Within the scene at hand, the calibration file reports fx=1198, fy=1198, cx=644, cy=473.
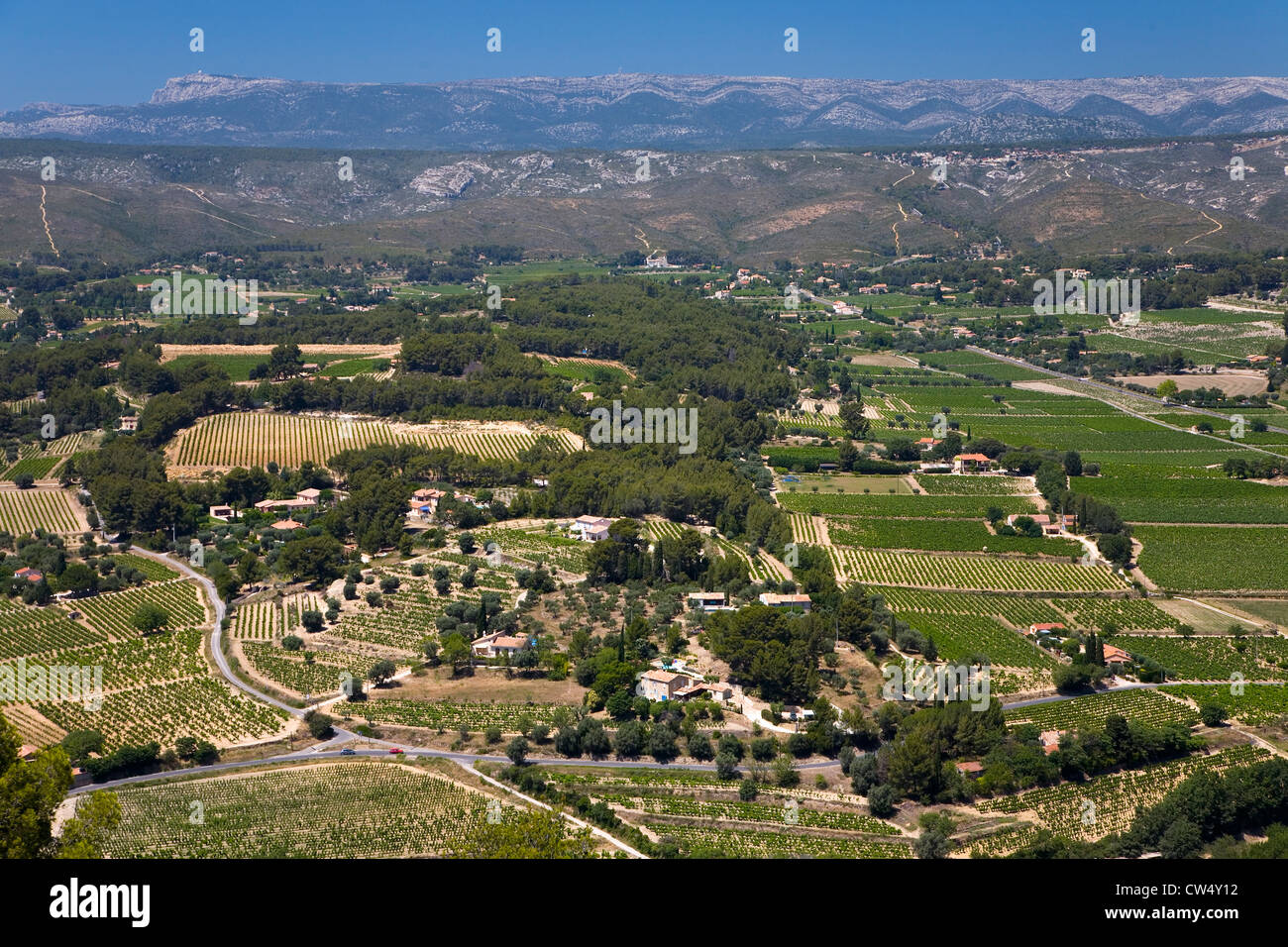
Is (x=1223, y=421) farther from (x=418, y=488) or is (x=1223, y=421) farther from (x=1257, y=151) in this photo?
(x=1257, y=151)

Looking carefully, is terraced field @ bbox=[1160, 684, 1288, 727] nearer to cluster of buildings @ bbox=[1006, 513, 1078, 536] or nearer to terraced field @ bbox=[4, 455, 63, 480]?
cluster of buildings @ bbox=[1006, 513, 1078, 536]

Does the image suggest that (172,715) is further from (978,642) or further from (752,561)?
(978,642)

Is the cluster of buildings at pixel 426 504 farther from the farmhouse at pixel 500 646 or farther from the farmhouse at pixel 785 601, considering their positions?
the farmhouse at pixel 785 601

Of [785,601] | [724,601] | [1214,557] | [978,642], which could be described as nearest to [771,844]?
[978,642]

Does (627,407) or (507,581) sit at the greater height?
(627,407)
